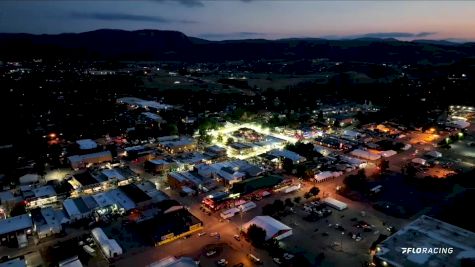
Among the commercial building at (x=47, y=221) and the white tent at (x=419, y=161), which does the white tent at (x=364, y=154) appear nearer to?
the white tent at (x=419, y=161)

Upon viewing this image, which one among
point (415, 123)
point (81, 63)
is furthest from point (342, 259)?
point (81, 63)

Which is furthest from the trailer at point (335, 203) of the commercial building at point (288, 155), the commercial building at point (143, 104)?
the commercial building at point (143, 104)

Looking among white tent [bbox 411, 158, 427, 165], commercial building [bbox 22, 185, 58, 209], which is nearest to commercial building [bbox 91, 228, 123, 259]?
commercial building [bbox 22, 185, 58, 209]

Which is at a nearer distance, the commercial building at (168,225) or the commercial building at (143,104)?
the commercial building at (168,225)

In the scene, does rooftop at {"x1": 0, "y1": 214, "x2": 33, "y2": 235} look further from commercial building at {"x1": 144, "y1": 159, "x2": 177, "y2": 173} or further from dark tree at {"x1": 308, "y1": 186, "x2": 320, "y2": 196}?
dark tree at {"x1": 308, "y1": 186, "x2": 320, "y2": 196}

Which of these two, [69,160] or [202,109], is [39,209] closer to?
[69,160]

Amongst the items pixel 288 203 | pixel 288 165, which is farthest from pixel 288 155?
pixel 288 203

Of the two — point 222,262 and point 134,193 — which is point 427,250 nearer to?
point 222,262

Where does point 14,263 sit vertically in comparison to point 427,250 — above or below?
above
